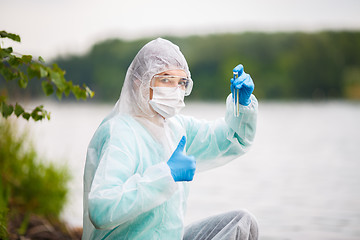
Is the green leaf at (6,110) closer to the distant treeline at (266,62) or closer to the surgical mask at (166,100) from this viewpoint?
the surgical mask at (166,100)

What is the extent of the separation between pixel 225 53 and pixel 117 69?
962cm

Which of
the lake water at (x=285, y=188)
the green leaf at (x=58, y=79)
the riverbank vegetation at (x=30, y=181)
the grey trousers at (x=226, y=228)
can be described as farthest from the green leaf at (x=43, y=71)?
the riverbank vegetation at (x=30, y=181)

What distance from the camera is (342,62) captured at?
43.4 metres

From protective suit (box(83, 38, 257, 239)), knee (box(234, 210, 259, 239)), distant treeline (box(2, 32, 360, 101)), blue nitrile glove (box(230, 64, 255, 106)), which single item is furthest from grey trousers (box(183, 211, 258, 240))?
distant treeline (box(2, 32, 360, 101))

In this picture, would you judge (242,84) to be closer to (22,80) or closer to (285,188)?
(22,80)

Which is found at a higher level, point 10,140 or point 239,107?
point 239,107

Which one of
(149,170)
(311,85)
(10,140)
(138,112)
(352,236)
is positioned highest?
(138,112)

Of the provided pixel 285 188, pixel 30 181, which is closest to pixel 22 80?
pixel 30 181

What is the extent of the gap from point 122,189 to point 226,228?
1.87 feet

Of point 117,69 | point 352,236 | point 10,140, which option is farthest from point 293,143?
point 117,69

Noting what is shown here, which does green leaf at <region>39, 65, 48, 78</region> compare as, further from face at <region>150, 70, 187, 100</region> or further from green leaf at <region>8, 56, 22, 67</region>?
face at <region>150, 70, 187, 100</region>

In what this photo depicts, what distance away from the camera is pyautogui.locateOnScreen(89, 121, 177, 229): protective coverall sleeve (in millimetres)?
1796

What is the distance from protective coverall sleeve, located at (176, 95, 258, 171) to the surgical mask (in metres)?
0.32

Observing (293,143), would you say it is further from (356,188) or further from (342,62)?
(342,62)
